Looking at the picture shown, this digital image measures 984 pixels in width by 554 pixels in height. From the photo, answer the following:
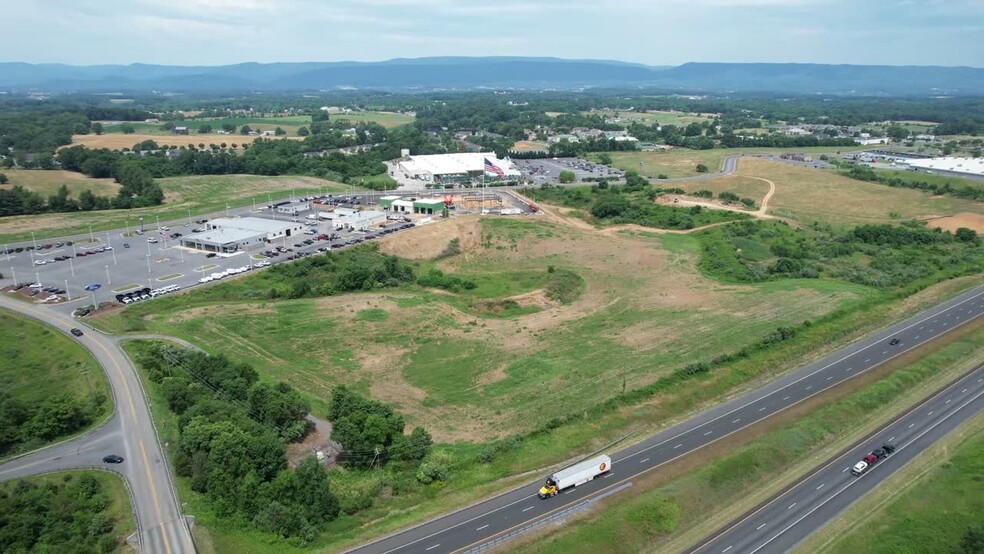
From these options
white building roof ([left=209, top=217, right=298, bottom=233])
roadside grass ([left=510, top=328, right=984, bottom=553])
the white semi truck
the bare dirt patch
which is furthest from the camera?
the bare dirt patch

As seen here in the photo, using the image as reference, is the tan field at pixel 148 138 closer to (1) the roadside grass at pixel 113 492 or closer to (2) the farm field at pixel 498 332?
(2) the farm field at pixel 498 332

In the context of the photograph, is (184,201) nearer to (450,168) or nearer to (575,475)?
(450,168)

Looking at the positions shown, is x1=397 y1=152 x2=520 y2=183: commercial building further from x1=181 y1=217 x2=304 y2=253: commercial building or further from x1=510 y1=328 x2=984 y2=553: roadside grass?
x1=510 y1=328 x2=984 y2=553: roadside grass

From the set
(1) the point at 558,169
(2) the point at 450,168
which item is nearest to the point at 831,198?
(1) the point at 558,169

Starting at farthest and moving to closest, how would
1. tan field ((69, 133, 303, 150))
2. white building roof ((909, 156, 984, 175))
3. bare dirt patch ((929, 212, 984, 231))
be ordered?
tan field ((69, 133, 303, 150)), white building roof ((909, 156, 984, 175)), bare dirt patch ((929, 212, 984, 231))

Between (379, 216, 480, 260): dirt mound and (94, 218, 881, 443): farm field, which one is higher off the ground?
(379, 216, 480, 260): dirt mound

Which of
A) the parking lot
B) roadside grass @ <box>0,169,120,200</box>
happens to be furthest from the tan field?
the parking lot
